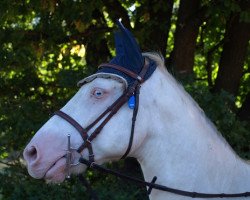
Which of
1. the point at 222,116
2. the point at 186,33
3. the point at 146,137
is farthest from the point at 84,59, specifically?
the point at 146,137

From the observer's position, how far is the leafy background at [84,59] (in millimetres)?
6012

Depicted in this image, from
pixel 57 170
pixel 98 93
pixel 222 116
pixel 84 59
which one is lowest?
pixel 222 116

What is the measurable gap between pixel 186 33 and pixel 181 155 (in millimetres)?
4067

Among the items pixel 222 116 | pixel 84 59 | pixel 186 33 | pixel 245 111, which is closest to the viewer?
pixel 222 116

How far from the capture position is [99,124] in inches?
120

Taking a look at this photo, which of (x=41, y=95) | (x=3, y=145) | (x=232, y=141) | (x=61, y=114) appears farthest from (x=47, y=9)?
(x=61, y=114)

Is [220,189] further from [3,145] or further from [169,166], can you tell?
[3,145]

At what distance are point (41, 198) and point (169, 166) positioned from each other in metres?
3.13

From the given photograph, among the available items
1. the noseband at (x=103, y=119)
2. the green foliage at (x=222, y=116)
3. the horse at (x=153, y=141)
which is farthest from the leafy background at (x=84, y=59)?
the noseband at (x=103, y=119)

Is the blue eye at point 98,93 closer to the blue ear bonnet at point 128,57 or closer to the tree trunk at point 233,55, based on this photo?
the blue ear bonnet at point 128,57

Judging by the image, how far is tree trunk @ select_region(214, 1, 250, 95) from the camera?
6961 millimetres

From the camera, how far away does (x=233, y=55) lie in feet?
23.2

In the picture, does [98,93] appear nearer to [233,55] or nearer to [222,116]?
[222,116]

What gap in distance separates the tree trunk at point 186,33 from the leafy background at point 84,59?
13 millimetres
